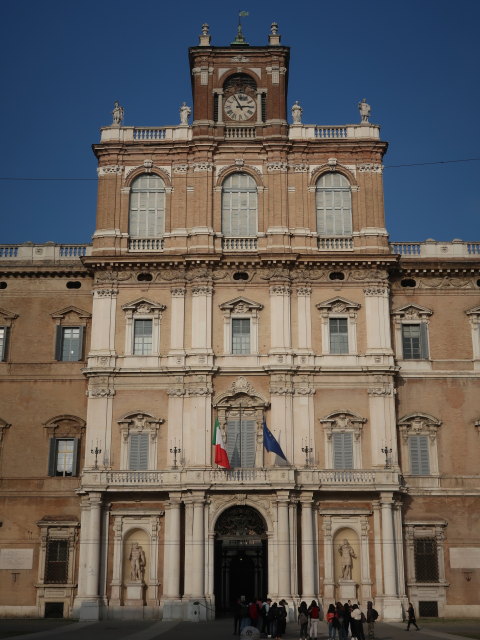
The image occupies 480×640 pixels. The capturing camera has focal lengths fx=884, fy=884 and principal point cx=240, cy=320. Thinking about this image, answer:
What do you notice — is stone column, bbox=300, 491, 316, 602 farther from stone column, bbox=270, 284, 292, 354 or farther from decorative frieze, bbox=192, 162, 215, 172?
decorative frieze, bbox=192, 162, 215, 172

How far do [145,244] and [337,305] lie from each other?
35.7 feet

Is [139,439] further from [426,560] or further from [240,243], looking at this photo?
[426,560]

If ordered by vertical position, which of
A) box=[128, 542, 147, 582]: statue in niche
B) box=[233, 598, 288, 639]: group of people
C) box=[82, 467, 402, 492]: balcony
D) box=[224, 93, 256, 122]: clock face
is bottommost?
box=[233, 598, 288, 639]: group of people

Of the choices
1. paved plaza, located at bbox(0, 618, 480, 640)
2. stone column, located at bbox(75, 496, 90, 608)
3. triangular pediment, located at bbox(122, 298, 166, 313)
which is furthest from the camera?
triangular pediment, located at bbox(122, 298, 166, 313)

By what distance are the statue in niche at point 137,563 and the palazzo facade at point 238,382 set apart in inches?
6.2

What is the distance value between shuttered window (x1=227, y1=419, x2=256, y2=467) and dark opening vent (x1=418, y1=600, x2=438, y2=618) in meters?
10.5

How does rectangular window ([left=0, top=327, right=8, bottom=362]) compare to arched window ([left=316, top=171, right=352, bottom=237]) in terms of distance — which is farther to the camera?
arched window ([left=316, top=171, right=352, bottom=237])

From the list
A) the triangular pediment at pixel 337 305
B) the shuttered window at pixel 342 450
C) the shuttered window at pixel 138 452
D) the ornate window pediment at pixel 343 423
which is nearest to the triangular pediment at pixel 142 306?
the shuttered window at pixel 138 452

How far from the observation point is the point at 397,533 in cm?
4291

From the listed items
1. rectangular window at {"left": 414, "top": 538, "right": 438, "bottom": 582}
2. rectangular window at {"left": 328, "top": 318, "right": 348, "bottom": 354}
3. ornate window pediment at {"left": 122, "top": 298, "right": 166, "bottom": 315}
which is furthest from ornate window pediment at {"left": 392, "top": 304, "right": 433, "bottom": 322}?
ornate window pediment at {"left": 122, "top": 298, "right": 166, "bottom": 315}

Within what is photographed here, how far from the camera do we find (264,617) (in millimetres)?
35125

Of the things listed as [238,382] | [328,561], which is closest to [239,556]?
[328,561]

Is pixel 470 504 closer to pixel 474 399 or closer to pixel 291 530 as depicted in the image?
A: pixel 474 399

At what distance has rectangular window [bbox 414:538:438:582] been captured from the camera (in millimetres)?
43219
